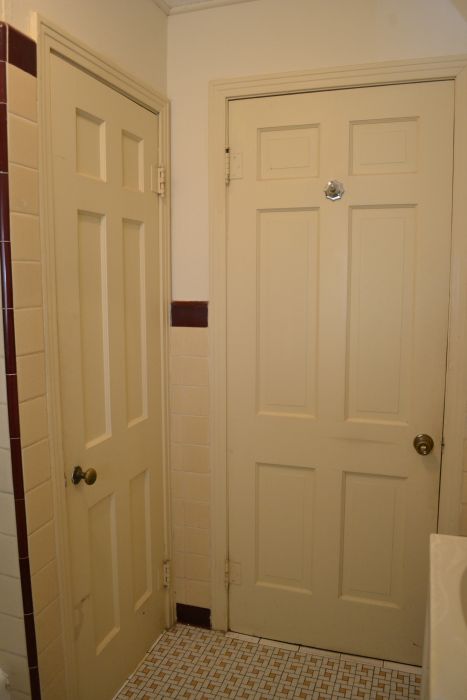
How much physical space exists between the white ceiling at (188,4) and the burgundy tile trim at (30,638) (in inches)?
79.4

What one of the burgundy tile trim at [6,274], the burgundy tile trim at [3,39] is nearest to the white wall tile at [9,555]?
the burgundy tile trim at [6,274]

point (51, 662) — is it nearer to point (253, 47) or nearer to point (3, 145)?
point (3, 145)

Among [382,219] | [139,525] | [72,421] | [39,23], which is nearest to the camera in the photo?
[39,23]

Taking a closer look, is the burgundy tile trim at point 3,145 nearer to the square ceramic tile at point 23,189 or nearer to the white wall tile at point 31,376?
the square ceramic tile at point 23,189

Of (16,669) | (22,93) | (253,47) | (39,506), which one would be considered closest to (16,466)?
(39,506)

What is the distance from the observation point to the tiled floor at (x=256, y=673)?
1.89 metres

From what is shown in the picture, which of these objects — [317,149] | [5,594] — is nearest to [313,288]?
[317,149]

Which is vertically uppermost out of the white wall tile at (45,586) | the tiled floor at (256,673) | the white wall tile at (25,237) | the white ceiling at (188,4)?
the white ceiling at (188,4)

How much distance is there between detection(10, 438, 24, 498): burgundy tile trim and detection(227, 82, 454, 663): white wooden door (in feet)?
2.98

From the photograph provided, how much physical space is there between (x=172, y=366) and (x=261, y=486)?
589 millimetres

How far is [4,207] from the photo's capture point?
50.3 inches

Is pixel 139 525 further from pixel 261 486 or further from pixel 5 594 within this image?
pixel 5 594

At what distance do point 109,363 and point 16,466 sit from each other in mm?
481

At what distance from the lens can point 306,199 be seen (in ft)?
6.30
